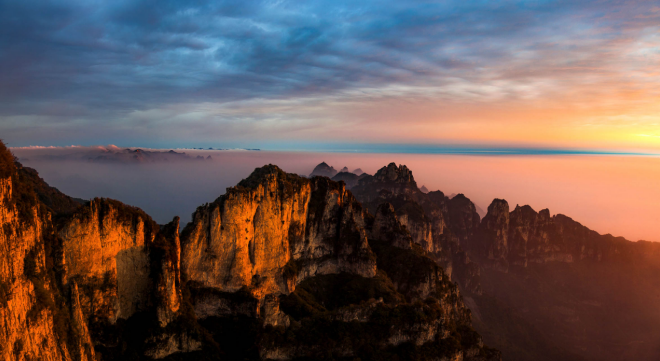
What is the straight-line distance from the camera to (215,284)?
187 ft

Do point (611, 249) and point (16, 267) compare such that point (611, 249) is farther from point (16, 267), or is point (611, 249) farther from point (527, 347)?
point (16, 267)

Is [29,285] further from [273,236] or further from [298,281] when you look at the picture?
[298,281]

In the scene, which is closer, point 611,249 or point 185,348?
point 185,348

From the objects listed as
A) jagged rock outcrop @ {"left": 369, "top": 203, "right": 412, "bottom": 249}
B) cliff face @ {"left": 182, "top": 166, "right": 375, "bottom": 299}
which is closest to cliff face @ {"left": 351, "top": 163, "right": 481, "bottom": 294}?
jagged rock outcrop @ {"left": 369, "top": 203, "right": 412, "bottom": 249}

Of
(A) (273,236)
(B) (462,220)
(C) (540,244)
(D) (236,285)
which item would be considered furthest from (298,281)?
(C) (540,244)

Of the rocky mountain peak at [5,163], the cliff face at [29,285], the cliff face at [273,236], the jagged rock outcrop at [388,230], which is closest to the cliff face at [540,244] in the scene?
the jagged rock outcrop at [388,230]

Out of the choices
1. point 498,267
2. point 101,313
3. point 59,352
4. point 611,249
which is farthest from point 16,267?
point 611,249

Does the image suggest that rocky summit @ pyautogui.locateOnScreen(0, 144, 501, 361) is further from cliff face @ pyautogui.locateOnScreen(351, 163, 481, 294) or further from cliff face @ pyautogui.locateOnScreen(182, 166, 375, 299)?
cliff face @ pyautogui.locateOnScreen(351, 163, 481, 294)

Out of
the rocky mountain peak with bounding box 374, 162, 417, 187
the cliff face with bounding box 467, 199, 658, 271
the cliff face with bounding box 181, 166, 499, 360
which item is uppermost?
the rocky mountain peak with bounding box 374, 162, 417, 187

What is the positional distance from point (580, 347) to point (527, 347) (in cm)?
2281

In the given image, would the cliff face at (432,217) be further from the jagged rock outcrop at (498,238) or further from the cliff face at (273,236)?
the cliff face at (273,236)

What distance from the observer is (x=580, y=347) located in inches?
4498

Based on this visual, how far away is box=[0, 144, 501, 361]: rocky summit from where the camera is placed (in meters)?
33.5

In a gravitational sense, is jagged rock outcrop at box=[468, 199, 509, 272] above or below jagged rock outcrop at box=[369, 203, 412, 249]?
below
